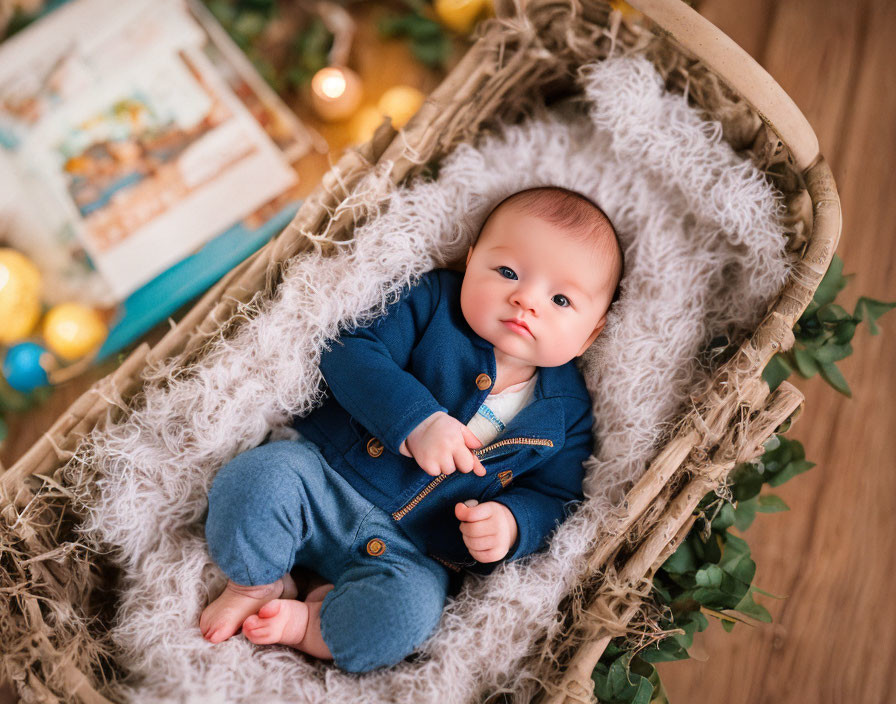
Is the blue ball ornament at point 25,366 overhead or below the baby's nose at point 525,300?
A: below

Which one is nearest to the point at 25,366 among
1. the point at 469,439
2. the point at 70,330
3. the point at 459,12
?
the point at 70,330

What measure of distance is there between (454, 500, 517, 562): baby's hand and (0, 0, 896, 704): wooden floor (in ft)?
2.19

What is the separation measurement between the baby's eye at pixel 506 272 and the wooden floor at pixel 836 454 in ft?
2.89

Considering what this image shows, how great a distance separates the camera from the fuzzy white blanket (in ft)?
3.67

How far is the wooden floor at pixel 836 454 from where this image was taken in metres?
1.51

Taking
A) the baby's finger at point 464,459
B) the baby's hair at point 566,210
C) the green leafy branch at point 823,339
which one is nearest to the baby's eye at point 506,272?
the baby's hair at point 566,210

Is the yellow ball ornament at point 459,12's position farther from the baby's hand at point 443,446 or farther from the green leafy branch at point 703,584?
the green leafy branch at point 703,584

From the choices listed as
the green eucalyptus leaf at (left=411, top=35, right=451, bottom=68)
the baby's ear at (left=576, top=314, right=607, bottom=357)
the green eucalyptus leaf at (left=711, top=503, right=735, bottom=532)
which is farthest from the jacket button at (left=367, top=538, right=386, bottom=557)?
the green eucalyptus leaf at (left=411, top=35, right=451, bottom=68)

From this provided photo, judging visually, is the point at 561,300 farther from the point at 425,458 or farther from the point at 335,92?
the point at 335,92

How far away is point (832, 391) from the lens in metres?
1.60

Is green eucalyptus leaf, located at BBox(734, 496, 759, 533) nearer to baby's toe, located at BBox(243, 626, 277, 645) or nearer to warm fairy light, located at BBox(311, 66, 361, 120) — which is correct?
baby's toe, located at BBox(243, 626, 277, 645)

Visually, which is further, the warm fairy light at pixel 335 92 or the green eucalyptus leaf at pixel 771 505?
the warm fairy light at pixel 335 92

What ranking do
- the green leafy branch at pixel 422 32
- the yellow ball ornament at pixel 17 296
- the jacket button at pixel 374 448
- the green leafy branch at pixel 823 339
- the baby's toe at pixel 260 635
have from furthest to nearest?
1. the green leafy branch at pixel 422 32
2. the yellow ball ornament at pixel 17 296
3. the green leafy branch at pixel 823 339
4. the jacket button at pixel 374 448
5. the baby's toe at pixel 260 635

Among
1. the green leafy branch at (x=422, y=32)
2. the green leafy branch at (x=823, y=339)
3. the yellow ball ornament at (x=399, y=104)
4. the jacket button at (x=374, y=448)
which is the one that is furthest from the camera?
the green leafy branch at (x=422, y=32)
